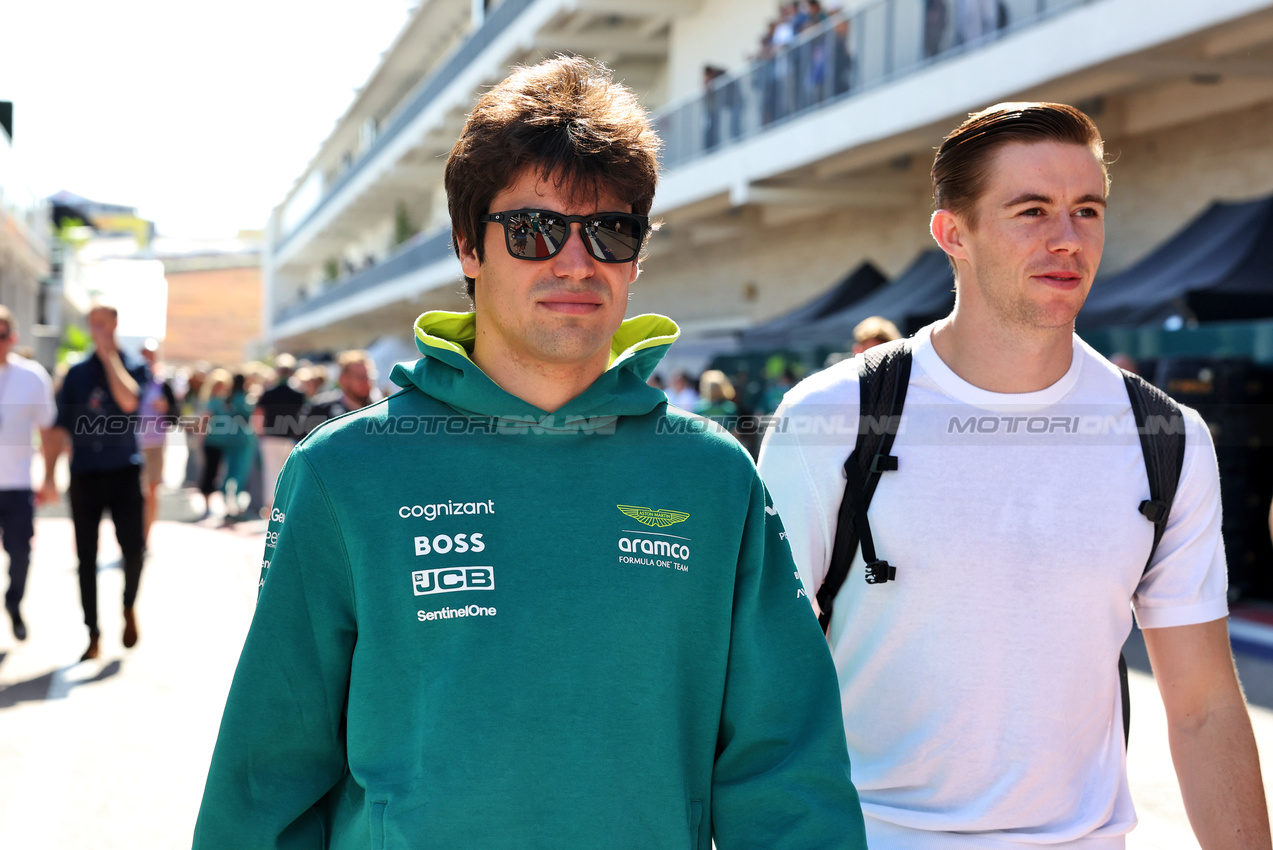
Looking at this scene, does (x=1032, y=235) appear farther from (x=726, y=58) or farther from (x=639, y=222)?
(x=726, y=58)

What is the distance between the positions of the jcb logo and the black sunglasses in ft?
1.89

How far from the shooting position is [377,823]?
6.18 ft

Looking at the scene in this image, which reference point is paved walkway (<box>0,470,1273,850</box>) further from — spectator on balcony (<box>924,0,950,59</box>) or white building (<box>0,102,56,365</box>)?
white building (<box>0,102,56,365</box>)

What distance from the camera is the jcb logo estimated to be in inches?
75.6

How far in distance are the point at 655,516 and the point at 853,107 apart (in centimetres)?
1472

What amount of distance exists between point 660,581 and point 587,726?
10.4 inches

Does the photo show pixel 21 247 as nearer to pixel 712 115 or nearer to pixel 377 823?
pixel 712 115

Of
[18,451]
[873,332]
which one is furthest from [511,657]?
[18,451]

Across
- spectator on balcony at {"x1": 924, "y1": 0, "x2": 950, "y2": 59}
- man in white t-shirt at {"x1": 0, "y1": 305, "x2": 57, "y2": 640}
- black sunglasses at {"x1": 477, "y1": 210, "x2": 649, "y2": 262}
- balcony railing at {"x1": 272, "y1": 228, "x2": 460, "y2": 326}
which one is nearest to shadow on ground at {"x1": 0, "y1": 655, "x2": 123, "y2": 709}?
man in white t-shirt at {"x1": 0, "y1": 305, "x2": 57, "y2": 640}

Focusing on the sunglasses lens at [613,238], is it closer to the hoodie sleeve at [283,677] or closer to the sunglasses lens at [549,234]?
the sunglasses lens at [549,234]

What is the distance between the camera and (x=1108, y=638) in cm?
250

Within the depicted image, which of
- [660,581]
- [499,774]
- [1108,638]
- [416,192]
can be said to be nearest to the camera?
[499,774]

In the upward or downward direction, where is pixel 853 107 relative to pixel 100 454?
upward

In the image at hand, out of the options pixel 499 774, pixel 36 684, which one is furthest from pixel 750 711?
pixel 36 684
